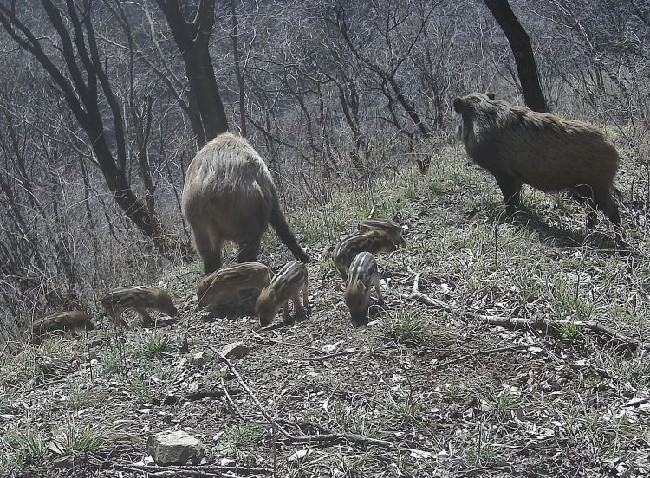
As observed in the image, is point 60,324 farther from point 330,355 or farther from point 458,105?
point 458,105

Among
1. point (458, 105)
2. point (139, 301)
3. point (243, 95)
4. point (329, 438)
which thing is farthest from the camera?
point (243, 95)

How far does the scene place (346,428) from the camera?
3.82 meters

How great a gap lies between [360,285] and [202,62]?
24.0 feet

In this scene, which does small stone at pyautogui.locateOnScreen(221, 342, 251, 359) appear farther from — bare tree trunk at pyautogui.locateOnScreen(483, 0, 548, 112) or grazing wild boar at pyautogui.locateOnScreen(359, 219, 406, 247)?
bare tree trunk at pyautogui.locateOnScreen(483, 0, 548, 112)

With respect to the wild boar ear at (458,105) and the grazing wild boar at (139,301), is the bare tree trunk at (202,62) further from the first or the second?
the grazing wild boar at (139,301)

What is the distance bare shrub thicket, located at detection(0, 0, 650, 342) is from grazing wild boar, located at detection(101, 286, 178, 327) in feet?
2.92

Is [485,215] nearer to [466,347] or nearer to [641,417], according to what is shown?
[466,347]

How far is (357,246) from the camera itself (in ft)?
20.0

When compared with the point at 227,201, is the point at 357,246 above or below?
below

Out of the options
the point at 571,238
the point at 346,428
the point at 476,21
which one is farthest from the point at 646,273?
the point at 476,21

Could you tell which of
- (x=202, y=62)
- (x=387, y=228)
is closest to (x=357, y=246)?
(x=387, y=228)

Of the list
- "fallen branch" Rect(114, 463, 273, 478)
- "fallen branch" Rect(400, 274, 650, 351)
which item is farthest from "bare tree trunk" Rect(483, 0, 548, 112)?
"fallen branch" Rect(114, 463, 273, 478)

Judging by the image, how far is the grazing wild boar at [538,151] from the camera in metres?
6.95

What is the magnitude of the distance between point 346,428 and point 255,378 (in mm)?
934
